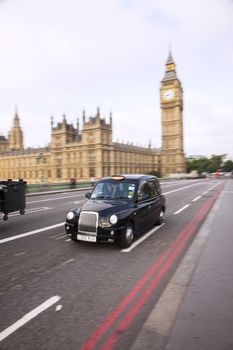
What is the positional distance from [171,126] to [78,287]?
130212mm

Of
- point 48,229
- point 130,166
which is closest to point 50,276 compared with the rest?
point 48,229

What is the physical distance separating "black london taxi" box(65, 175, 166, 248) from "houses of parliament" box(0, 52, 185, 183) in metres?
72.5

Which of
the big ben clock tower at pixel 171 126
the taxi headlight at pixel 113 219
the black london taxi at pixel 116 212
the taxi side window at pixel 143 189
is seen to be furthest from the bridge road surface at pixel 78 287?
the big ben clock tower at pixel 171 126

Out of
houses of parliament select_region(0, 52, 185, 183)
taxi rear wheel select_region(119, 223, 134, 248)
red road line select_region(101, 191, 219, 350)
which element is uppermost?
houses of parliament select_region(0, 52, 185, 183)

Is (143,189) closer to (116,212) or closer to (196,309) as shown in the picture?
(116,212)

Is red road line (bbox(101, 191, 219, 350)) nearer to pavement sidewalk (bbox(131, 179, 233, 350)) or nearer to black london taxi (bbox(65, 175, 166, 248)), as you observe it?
pavement sidewalk (bbox(131, 179, 233, 350))

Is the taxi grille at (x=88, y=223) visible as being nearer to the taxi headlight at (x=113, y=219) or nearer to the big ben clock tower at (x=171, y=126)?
the taxi headlight at (x=113, y=219)

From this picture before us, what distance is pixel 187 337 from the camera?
131 inches

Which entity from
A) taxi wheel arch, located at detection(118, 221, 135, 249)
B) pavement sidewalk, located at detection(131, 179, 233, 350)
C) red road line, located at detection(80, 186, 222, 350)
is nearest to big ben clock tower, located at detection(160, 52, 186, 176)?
taxi wheel arch, located at detection(118, 221, 135, 249)

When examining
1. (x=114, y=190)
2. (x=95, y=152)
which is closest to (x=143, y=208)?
(x=114, y=190)

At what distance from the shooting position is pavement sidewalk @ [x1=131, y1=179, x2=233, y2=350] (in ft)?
10.7

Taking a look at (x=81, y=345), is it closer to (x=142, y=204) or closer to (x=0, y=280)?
(x=0, y=280)

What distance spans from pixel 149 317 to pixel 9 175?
407 ft

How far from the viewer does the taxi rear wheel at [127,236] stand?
7.10 m
